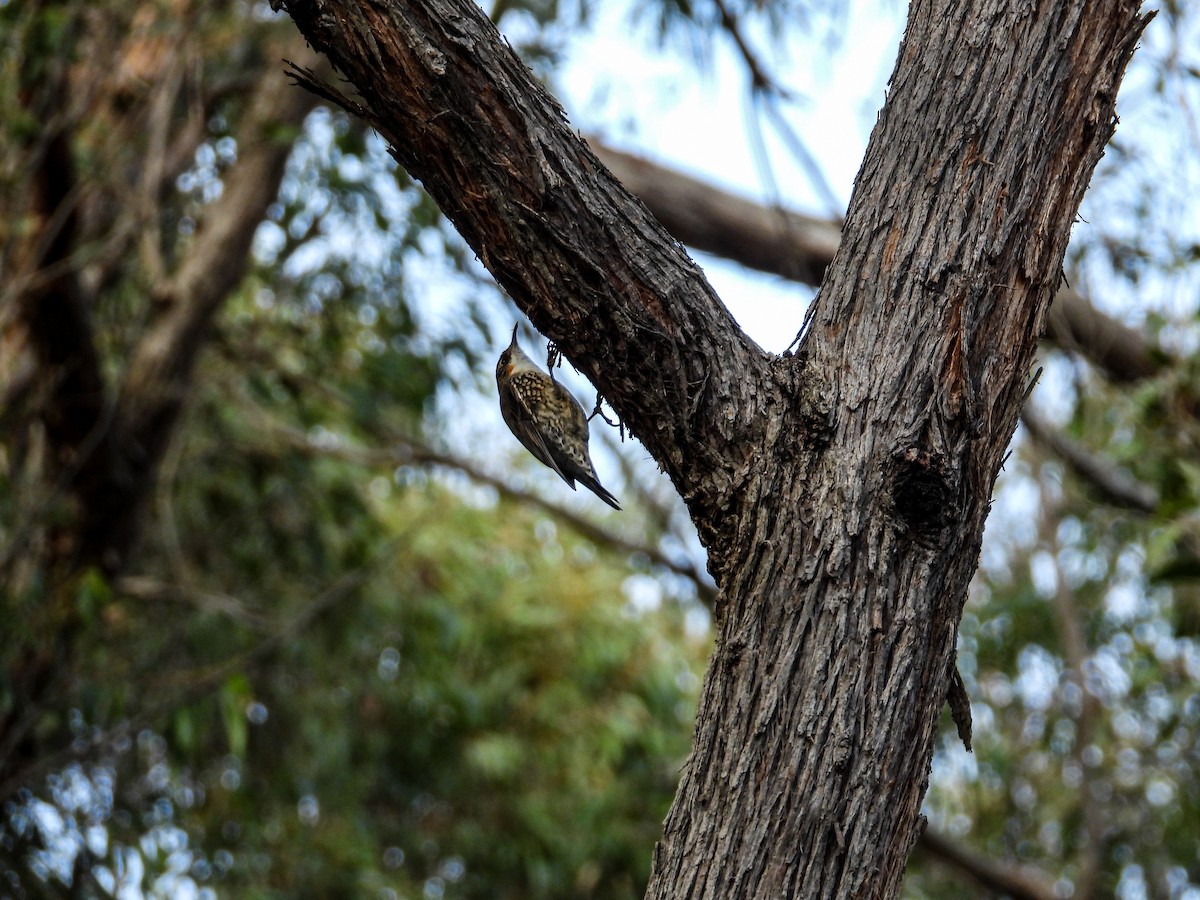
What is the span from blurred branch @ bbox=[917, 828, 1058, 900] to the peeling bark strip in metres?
3.11

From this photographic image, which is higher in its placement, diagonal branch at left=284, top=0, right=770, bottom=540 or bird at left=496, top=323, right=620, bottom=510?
bird at left=496, top=323, right=620, bottom=510

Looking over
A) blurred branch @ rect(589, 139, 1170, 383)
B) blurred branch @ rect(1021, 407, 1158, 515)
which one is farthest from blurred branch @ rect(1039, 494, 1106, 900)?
blurred branch @ rect(589, 139, 1170, 383)

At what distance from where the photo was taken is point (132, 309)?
553cm

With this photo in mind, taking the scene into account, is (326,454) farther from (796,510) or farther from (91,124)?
(796,510)

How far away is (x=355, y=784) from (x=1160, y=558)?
4.16 meters

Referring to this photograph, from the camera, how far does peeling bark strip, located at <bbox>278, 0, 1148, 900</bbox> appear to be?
154 cm

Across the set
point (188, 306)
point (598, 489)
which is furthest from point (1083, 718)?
point (188, 306)

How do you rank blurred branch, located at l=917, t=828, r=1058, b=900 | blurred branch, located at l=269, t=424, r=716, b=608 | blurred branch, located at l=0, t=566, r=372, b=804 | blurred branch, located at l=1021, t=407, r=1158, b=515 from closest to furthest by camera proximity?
blurred branch, located at l=0, t=566, r=372, b=804, blurred branch, located at l=917, t=828, r=1058, b=900, blurred branch, located at l=1021, t=407, r=1158, b=515, blurred branch, located at l=269, t=424, r=716, b=608

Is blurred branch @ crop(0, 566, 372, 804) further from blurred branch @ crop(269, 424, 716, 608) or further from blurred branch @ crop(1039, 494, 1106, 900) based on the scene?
blurred branch @ crop(1039, 494, 1106, 900)

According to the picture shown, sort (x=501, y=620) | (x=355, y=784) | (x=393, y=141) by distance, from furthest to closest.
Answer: (x=501, y=620) → (x=355, y=784) → (x=393, y=141)

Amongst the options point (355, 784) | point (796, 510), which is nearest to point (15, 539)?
point (355, 784)

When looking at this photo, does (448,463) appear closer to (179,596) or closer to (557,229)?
(179,596)

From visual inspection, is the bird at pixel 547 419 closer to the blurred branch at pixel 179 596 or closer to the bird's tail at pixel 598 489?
the bird's tail at pixel 598 489

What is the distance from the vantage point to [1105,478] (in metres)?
4.96
